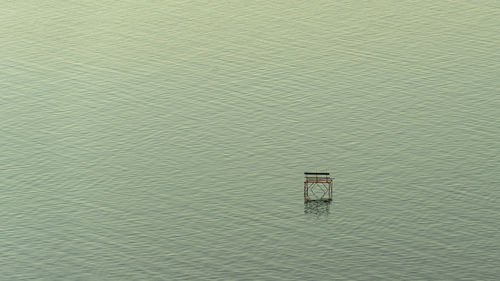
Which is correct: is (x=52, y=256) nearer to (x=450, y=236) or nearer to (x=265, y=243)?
(x=265, y=243)

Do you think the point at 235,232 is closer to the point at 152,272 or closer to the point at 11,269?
the point at 152,272

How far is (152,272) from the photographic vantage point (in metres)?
188

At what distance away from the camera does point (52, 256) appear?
193625 mm

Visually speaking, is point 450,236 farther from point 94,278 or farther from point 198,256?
point 94,278

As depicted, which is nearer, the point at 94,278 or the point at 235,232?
the point at 94,278

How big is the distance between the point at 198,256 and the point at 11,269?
3073 centimetres

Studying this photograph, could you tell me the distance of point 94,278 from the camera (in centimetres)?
18638

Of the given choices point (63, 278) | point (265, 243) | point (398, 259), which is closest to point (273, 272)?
point (265, 243)

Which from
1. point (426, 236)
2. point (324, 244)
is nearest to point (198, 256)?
point (324, 244)

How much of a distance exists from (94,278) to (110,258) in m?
6.70

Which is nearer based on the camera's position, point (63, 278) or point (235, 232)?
point (63, 278)

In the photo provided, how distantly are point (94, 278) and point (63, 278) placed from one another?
507cm

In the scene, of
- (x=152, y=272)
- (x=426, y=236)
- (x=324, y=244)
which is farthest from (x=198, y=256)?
(x=426, y=236)

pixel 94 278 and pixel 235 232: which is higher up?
pixel 235 232
